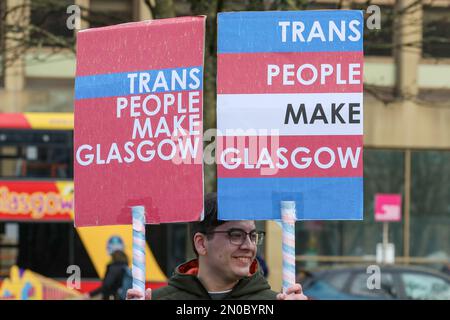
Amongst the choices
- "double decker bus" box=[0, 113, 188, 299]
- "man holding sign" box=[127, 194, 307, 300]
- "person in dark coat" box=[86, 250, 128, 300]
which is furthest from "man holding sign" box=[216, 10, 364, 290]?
"double decker bus" box=[0, 113, 188, 299]

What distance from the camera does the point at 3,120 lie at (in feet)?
59.7

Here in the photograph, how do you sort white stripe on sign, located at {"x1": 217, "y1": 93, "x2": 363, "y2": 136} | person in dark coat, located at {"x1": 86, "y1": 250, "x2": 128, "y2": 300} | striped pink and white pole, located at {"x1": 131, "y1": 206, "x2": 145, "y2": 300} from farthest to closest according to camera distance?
person in dark coat, located at {"x1": 86, "y1": 250, "x2": 128, "y2": 300} < white stripe on sign, located at {"x1": 217, "y1": 93, "x2": 363, "y2": 136} < striped pink and white pole, located at {"x1": 131, "y1": 206, "x2": 145, "y2": 300}

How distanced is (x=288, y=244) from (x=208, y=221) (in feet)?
1.51

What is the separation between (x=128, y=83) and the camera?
4.95 m

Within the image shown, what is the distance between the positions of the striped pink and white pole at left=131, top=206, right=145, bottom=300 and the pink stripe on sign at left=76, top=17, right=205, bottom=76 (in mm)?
638

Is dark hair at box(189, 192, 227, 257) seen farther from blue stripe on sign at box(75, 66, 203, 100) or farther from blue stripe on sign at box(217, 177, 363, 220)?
blue stripe on sign at box(75, 66, 203, 100)

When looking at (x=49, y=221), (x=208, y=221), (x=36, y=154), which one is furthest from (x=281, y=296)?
(x=49, y=221)

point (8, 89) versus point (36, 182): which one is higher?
point (8, 89)

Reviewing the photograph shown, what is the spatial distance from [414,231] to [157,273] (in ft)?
27.1

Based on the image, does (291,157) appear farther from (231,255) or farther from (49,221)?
(49,221)

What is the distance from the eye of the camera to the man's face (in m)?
4.76
